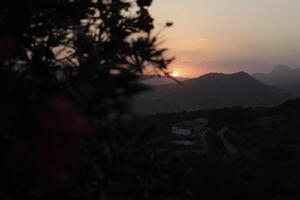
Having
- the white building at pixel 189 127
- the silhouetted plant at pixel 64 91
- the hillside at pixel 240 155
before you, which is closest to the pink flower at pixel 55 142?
the silhouetted plant at pixel 64 91

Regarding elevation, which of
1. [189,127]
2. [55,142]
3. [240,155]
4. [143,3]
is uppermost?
[143,3]

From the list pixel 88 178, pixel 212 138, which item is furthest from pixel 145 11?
pixel 212 138

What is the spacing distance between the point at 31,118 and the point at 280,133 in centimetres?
4957

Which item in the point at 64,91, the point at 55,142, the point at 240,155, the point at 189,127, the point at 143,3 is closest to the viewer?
the point at 55,142

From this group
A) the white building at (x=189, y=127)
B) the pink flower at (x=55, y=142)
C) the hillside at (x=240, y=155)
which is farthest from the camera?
the white building at (x=189, y=127)

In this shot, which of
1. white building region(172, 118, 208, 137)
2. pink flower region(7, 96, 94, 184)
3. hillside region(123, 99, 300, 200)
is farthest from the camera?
white building region(172, 118, 208, 137)

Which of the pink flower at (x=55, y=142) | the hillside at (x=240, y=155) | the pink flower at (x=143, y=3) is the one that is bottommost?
the hillside at (x=240, y=155)

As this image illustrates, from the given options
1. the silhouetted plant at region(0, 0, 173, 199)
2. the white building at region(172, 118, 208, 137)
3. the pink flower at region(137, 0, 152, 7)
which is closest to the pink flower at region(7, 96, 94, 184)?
the silhouetted plant at region(0, 0, 173, 199)

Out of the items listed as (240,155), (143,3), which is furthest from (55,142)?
(240,155)

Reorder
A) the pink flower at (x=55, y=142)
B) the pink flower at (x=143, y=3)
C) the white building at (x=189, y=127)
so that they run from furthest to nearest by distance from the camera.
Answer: the white building at (x=189, y=127), the pink flower at (x=143, y=3), the pink flower at (x=55, y=142)

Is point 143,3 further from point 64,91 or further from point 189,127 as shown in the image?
point 189,127

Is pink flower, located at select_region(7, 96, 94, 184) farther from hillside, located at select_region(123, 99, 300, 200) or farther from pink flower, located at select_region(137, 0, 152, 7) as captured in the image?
pink flower, located at select_region(137, 0, 152, 7)

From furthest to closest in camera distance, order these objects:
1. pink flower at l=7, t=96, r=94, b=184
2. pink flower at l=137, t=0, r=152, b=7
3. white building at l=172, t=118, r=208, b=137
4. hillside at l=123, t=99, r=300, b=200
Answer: white building at l=172, t=118, r=208, b=137 < hillside at l=123, t=99, r=300, b=200 < pink flower at l=137, t=0, r=152, b=7 < pink flower at l=7, t=96, r=94, b=184

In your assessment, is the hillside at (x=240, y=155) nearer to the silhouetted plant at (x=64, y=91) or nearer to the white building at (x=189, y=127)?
the silhouetted plant at (x=64, y=91)
